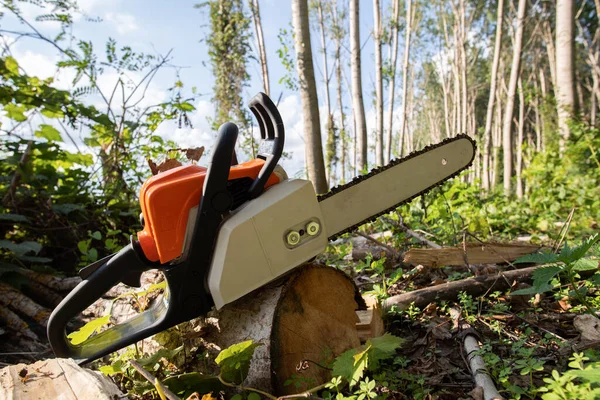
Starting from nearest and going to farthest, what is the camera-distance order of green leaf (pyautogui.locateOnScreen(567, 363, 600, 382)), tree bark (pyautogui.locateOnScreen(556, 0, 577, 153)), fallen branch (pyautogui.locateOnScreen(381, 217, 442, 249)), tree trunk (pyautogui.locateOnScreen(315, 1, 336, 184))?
green leaf (pyautogui.locateOnScreen(567, 363, 600, 382)), fallen branch (pyautogui.locateOnScreen(381, 217, 442, 249)), tree bark (pyautogui.locateOnScreen(556, 0, 577, 153)), tree trunk (pyautogui.locateOnScreen(315, 1, 336, 184))

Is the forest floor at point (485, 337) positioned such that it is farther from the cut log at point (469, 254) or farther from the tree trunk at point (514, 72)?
the tree trunk at point (514, 72)

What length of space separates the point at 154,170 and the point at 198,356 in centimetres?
93

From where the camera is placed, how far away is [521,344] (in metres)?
1.50

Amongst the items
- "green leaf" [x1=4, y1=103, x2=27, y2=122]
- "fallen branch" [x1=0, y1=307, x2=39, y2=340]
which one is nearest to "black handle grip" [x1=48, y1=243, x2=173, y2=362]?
"fallen branch" [x1=0, y1=307, x2=39, y2=340]

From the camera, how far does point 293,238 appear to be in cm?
142

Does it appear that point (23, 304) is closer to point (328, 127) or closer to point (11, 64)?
point (11, 64)

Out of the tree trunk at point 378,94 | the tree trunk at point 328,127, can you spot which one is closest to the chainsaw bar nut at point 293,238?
the tree trunk at point 378,94

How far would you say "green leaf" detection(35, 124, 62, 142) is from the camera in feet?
13.3

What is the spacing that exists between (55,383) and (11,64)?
11.3 feet

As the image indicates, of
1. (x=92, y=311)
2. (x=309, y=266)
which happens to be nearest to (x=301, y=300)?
(x=309, y=266)

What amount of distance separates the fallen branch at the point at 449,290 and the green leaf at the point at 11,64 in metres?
3.71

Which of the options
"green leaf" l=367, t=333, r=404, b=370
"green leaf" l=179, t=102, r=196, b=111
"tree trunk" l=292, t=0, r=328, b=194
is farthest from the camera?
"tree trunk" l=292, t=0, r=328, b=194

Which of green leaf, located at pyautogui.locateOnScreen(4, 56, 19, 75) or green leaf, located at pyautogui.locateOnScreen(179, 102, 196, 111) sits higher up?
green leaf, located at pyautogui.locateOnScreen(4, 56, 19, 75)

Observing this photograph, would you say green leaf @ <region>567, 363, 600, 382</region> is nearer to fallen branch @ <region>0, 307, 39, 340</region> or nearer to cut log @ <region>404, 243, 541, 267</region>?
cut log @ <region>404, 243, 541, 267</region>
